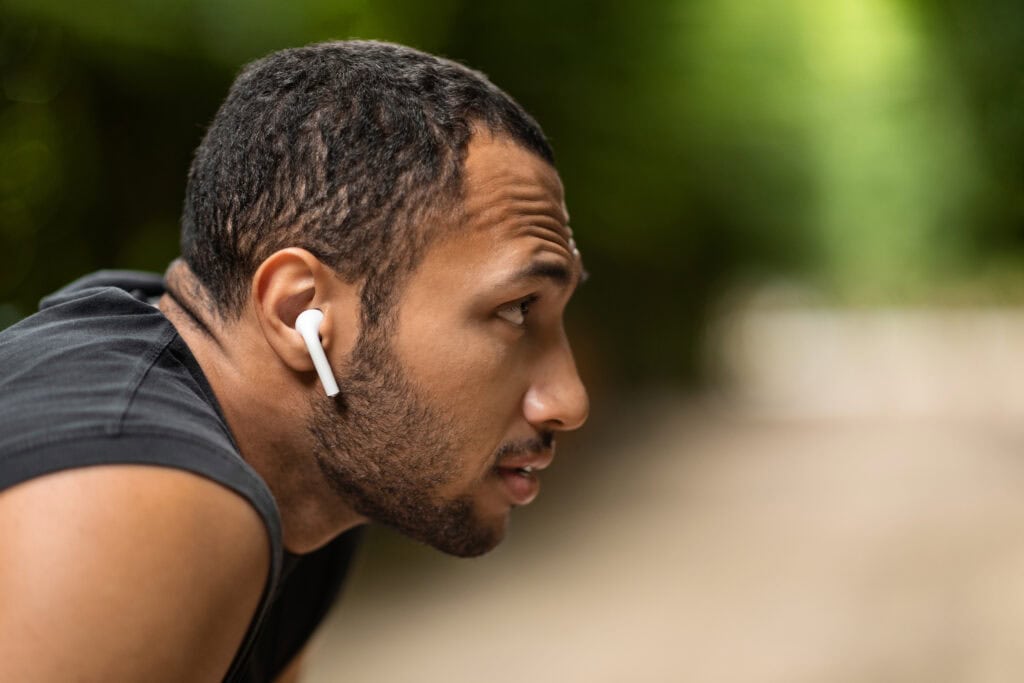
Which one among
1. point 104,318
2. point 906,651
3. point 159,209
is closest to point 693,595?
point 906,651

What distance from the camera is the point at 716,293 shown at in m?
5.43

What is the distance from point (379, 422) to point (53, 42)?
1.66 metres

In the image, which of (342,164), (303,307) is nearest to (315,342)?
(303,307)

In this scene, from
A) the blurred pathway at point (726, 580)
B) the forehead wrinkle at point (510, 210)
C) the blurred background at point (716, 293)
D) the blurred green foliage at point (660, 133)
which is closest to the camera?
the forehead wrinkle at point (510, 210)

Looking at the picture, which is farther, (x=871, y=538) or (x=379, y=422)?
(x=871, y=538)

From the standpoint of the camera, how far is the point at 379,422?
36.1 inches

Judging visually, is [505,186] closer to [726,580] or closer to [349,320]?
[349,320]

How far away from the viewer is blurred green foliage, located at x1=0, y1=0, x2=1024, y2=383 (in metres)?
2.25

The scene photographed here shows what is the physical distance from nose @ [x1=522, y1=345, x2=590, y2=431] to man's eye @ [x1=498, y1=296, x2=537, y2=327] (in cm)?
5

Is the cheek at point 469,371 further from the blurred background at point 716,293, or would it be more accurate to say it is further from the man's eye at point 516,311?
the blurred background at point 716,293

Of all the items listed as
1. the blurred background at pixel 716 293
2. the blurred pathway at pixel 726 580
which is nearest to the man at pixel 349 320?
the blurred background at pixel 716 293

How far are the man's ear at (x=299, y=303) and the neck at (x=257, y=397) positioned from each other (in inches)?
1.0

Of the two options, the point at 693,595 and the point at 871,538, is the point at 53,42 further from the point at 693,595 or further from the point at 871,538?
the point at 871,538

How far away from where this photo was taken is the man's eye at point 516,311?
933mm
